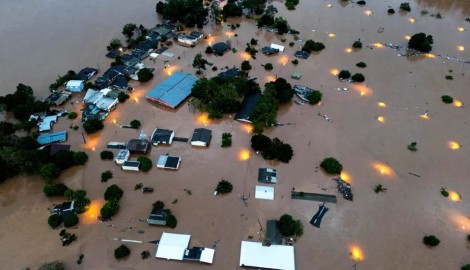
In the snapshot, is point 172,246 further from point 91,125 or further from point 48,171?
point 91,125

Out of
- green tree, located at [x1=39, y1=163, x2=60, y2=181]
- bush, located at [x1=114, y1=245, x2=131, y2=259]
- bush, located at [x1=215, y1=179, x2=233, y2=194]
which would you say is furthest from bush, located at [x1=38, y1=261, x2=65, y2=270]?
bush, located at [x1=215, y1=179, x2=233, y2=194]

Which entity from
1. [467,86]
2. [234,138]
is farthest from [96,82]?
[467,86]

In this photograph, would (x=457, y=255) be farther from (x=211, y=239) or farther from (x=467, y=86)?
(x=467, y=86)

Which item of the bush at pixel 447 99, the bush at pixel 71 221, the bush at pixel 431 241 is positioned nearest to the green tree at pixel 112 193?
the bush at pixel 71 221

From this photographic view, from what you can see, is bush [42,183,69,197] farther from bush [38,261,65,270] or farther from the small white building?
bush [38,261,65,270]

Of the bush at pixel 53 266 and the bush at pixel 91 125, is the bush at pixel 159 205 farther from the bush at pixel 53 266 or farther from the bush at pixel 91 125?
the bush at pixel 91 125
